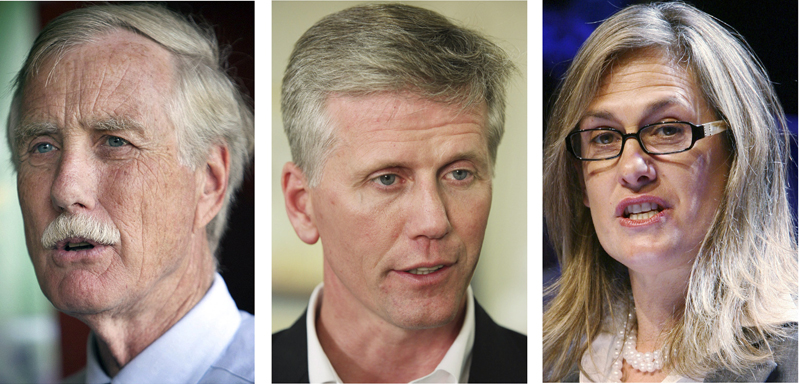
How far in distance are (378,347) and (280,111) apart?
77 cm

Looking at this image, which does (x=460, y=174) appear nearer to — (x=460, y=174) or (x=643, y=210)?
(x=460, y=174)

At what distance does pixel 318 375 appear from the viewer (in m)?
1.99

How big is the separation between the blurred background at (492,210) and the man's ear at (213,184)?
148 mm

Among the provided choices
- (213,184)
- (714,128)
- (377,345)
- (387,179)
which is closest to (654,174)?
(714,128)

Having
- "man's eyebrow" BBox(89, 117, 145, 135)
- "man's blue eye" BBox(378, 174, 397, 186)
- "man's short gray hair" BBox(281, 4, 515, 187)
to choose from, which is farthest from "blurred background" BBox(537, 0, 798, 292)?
"man's eyebrow" BBox(89, 117, 145, 135)

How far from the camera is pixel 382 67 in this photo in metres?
1.92

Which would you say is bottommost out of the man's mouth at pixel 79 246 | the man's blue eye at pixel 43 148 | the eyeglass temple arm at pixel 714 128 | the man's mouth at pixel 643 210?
the man's mouth at pixel 79 246

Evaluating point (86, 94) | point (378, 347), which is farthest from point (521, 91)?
point (86, 94)

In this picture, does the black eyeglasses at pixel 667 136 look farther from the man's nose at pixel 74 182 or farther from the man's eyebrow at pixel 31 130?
the man's eyebrow at pixel 31 130

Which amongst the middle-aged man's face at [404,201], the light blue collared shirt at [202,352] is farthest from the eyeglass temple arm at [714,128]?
the light blue collared shirt at [202,352]

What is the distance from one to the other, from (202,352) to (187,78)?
0.81 meters

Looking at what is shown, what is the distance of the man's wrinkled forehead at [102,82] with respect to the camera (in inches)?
74.8

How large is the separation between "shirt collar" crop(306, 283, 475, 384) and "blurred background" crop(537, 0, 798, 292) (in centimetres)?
28

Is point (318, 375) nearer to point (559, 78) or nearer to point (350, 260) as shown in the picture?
point (350, 260)
